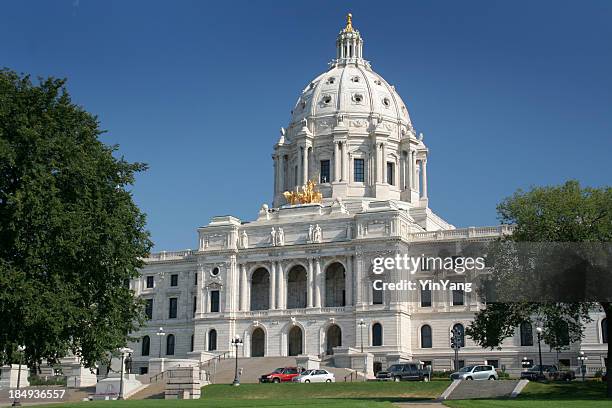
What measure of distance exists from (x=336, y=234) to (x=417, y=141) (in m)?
26.9

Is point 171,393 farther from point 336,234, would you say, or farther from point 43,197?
point 336,234

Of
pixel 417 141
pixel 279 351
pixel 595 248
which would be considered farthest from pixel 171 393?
pixel 417 141

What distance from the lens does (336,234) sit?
100 metres

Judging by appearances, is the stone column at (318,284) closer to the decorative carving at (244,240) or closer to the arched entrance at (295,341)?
the arched entrance at (295,341)

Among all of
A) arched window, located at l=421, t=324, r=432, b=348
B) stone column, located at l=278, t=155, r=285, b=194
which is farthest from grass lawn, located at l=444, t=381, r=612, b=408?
stone column, located at l=278, t=155, r=285, b=194

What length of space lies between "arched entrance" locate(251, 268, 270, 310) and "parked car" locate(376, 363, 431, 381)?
34409 millimetres

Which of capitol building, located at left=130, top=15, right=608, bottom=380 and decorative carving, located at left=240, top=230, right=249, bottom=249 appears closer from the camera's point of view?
capitol building, located at left=130, top=15, right=608, bottom=380

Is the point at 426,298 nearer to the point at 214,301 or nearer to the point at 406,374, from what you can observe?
the point at 214,301

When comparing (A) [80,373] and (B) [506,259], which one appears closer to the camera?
(B) [506,259]

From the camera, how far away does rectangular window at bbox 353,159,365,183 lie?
384 feet

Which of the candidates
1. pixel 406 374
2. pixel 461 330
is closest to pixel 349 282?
pixel 461 330

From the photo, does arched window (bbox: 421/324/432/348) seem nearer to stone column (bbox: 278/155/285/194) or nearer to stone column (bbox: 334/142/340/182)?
stone column (bbox: 334/142/340/182)

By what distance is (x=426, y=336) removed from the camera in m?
97.1

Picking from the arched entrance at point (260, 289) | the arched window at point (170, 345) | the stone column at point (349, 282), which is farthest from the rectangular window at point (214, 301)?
the stone column at point (349, 282)
